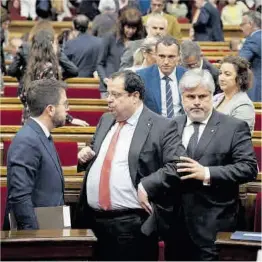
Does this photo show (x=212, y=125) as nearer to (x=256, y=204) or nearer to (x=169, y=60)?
(x=256, y=204)

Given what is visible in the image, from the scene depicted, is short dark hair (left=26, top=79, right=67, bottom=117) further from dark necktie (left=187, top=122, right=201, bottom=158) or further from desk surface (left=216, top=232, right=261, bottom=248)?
desk surface (left=216, top=232, right=261, bottom=248)

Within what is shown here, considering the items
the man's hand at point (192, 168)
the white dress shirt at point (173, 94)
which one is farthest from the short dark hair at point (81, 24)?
the man's hand at point (192, 168)

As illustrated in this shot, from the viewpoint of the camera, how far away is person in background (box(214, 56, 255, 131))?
554 cm

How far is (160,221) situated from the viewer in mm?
4902

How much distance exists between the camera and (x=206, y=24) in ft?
38.6

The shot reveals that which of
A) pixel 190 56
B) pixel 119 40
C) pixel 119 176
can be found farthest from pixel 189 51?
pixel 119 176

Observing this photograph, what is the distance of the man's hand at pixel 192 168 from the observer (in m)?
4.76

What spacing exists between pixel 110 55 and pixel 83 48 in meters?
1.19

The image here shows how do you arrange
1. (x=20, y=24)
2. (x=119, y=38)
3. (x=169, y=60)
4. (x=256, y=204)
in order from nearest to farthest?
1. (x=256, y=204)
2. (x=169, y=60)
3. (x=119, y=38)
4. (x=20, y=24)

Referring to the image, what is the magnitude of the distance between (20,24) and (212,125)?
899cm

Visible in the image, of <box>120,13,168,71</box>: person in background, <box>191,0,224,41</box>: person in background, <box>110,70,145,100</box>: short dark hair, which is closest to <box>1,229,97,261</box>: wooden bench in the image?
<box>110,70,145,100</box>: short dark hair

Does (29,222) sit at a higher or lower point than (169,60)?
lower

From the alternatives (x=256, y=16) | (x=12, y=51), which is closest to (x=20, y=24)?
(x=12, y=51)

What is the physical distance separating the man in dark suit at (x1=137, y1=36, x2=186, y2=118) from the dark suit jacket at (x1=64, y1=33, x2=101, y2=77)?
3.32m
